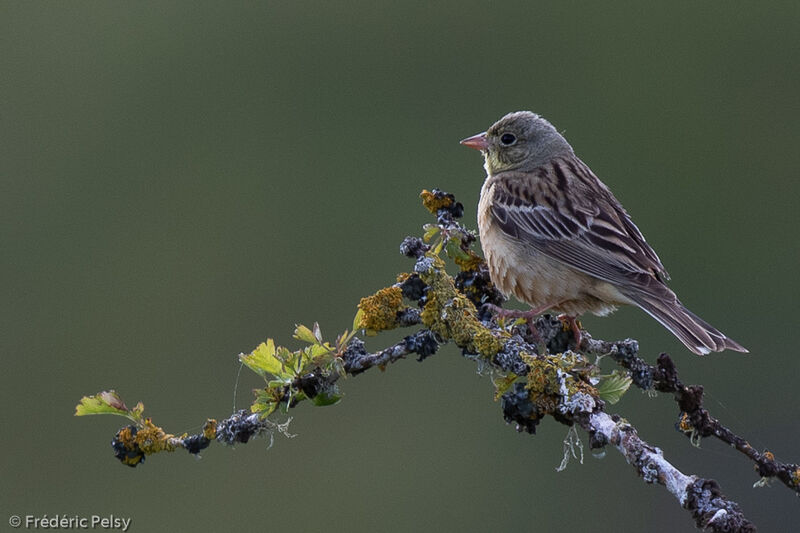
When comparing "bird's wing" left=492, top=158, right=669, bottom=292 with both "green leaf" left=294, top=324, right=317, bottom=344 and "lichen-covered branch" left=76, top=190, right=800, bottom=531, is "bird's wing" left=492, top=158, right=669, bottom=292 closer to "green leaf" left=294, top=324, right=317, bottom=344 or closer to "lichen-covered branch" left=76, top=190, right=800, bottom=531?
"lichen-covered branch" left=76, top=190, right=800, bottom=531

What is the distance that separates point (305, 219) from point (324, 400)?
816 cm

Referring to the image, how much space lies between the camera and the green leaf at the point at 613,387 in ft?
13.5

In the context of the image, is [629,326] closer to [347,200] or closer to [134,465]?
[347,200]

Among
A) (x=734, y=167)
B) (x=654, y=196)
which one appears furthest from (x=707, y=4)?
(x=654, y=196)

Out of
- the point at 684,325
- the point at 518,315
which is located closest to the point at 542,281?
the point at 684,325

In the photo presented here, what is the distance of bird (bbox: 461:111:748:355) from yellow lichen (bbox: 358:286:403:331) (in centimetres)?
97

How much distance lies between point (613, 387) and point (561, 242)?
251 centimetres

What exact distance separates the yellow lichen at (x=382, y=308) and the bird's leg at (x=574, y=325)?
3.40 ft

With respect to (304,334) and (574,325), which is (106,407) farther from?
(574,325)

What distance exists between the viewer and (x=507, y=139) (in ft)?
24.7

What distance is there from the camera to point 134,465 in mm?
4273

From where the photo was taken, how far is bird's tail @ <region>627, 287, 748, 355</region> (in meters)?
5.70

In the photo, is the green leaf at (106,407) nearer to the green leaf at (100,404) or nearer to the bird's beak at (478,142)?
the green leaf at (100,404)

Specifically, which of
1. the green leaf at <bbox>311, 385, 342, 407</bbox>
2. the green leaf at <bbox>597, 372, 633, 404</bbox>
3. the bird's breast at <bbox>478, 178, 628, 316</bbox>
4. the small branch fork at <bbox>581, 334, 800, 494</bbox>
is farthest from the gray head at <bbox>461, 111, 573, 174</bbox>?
the green leaf at <bbox>311, 385, 342, 407</bbox>
